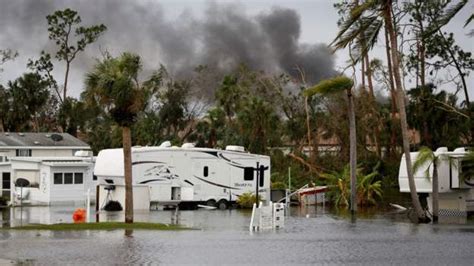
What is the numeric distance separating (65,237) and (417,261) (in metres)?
13.4

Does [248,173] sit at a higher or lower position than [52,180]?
higher

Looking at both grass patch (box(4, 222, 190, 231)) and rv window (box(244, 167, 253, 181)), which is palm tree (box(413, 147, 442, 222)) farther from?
rv window (box(244, 167, 253, 181))

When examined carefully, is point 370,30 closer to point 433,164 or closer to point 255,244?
point 433,164

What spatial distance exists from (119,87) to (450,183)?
20046 millimetres

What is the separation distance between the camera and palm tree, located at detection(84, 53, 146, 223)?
38.1 metres

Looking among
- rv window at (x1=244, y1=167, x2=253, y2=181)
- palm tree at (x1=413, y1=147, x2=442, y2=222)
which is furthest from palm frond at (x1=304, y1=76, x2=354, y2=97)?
rv window at (x1=244, y1=167, x2=253, y2=181)

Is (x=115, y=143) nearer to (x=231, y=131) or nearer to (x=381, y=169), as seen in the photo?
(x=231, y=131)

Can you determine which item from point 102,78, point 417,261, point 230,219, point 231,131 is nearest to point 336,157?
point 231,131

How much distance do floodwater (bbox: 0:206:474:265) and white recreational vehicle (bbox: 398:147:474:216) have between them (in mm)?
3692

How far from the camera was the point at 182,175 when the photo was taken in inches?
2306

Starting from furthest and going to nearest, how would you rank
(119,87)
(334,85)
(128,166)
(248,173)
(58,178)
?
1. (58,178)
2. (248,173)
3. (334,85)
4. (128,166)
5. (119,87)

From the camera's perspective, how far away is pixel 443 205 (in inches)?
2030

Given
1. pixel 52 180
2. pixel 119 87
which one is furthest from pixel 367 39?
pixel 52 180

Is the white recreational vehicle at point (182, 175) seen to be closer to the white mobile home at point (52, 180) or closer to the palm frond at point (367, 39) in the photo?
the white mobile home at point (52, 180)
